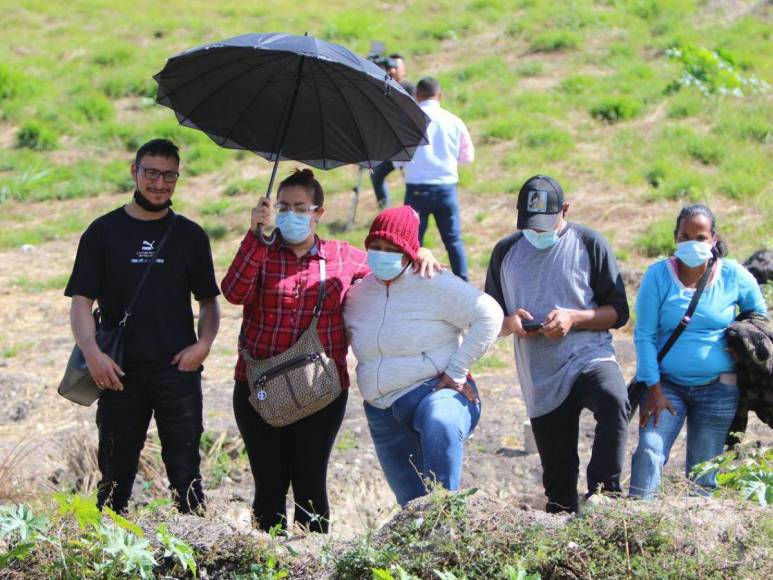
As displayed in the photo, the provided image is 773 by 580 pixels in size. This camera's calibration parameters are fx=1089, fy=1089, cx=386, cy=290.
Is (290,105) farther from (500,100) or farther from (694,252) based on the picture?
(500,100)

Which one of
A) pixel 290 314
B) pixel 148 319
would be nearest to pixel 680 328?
pixel 290 314

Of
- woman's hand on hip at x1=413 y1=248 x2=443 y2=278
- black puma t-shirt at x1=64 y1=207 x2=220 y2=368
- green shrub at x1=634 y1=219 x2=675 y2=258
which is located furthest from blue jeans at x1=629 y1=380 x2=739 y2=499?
green shrub at x1=634 y1=219 x2=675 y2=258

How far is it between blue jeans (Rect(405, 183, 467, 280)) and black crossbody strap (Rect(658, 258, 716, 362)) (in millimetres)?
4621

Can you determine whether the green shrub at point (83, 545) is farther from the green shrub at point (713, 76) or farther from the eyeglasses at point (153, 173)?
the green shrub at point (713, 76)

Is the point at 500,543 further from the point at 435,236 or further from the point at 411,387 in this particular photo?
the point at 435,236

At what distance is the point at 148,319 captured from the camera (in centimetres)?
490

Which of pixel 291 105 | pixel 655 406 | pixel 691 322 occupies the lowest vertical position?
pixel 655 406

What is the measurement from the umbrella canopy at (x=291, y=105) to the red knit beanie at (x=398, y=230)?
1.53ft

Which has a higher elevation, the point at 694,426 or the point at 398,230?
the point at 398,230

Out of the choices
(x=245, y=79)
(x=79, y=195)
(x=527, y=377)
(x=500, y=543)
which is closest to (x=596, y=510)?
(x=500, y=543)

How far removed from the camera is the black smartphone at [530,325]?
16.2 feet

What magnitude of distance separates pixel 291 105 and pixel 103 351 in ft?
4.52

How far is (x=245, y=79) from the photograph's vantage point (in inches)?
196

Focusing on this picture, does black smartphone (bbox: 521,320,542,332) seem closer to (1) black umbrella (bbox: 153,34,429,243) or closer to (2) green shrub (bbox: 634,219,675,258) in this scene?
(1) black umbrella (bbox: 153,34,429,243)
